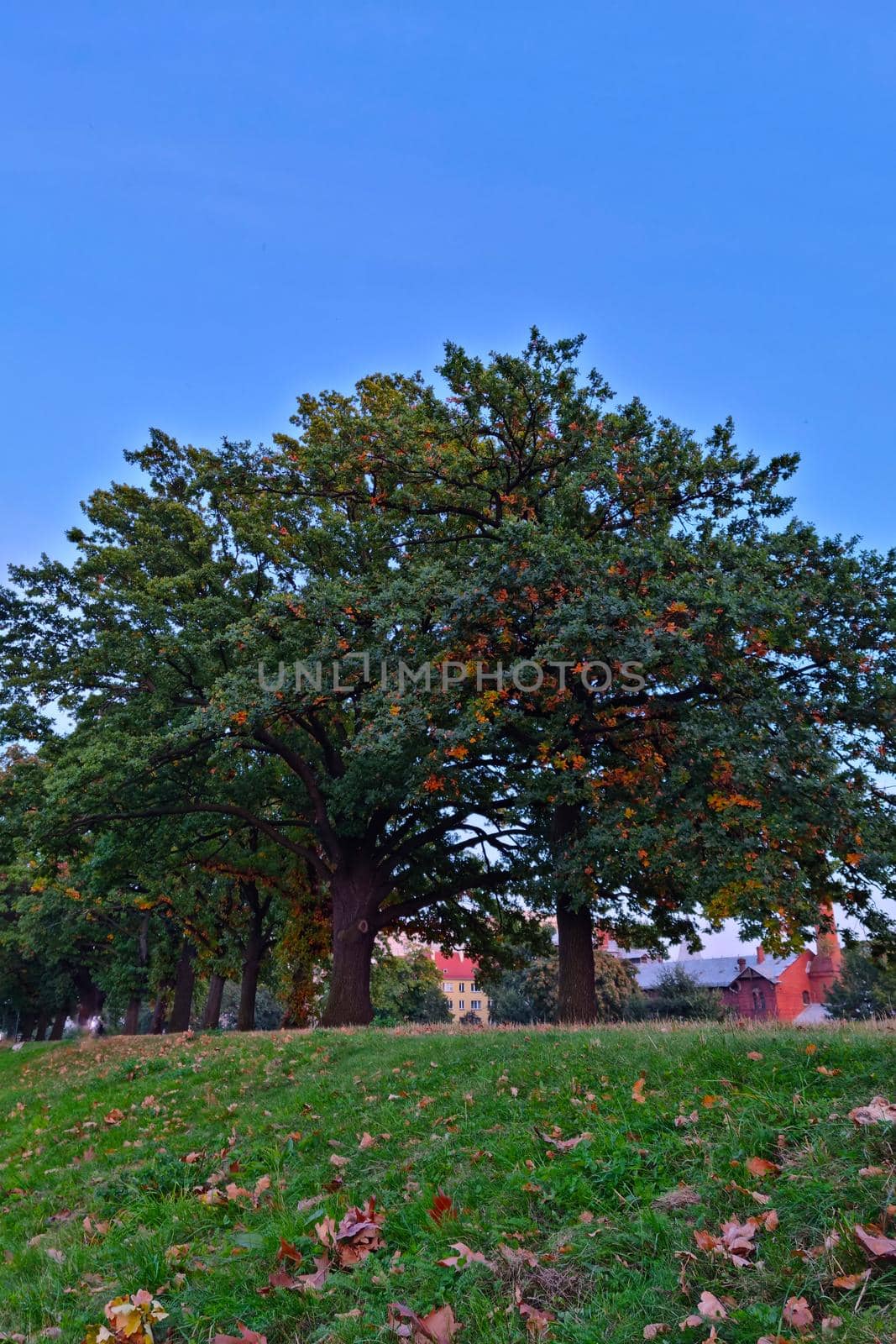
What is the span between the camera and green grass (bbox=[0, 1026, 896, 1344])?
337cm

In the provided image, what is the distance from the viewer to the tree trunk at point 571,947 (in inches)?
547

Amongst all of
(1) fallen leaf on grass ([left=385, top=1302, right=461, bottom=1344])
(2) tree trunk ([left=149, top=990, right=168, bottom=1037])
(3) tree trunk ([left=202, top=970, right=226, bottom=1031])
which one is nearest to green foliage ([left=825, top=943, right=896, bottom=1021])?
(3) tree trunk ([left=202, top=970, right=226, bottom=1031])

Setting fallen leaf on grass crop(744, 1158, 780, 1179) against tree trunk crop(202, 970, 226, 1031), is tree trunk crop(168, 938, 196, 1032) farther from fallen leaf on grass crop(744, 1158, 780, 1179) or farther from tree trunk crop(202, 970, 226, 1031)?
fallen leaf on grass crop(744, 1158, 780, 1179)

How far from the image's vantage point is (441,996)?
64438mm

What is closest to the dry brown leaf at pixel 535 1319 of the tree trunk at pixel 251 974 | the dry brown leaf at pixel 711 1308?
the dry brown leaf at pixel 711 1308

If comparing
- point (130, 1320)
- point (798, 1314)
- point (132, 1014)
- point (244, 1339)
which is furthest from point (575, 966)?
point (132, 1014)

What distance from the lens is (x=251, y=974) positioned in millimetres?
28500

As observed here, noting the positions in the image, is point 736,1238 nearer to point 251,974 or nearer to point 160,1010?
point 251,974

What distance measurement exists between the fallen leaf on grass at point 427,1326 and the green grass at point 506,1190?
8 cm

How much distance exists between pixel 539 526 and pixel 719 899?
21.6 ft

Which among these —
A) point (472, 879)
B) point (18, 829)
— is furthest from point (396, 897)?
point (18, 829)

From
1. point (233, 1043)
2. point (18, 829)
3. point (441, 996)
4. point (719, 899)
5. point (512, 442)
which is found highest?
point (512, 442)

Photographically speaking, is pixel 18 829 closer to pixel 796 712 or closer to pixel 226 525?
pixel 226 525

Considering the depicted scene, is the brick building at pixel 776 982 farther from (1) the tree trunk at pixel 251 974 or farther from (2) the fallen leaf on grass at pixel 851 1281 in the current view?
(2) the fallen leaf on grass at pixel 851 1281
